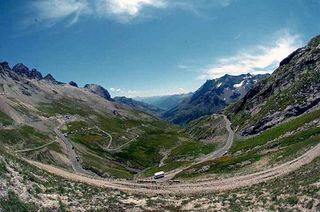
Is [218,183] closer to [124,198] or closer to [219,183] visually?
[219,183]

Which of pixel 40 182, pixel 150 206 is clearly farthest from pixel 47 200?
pixel 150 206

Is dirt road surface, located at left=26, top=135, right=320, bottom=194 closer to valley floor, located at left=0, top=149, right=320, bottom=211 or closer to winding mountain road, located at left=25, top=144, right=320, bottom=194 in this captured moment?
winding mountain road, located at left=25, top=144, right=320, bottom=194

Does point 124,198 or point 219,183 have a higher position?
point 124,198

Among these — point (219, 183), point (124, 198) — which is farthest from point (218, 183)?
point (124, 198)

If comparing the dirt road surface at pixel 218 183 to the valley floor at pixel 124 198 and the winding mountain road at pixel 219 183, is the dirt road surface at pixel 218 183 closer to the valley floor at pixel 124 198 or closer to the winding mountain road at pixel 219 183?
the winding mountain road at pixel 219 183

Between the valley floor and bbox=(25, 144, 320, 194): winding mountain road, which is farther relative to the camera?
bbox=(25, 144, 320, 194): winding mountain road

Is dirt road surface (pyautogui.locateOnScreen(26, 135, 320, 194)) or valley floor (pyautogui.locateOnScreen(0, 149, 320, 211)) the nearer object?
valley floor (pyautogui.locateOnScreen(0, 149, 320, 211))

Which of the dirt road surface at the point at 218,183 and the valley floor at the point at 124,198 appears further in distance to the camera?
the dirt road surface at the point at 218,183

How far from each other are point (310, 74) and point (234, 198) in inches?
6111

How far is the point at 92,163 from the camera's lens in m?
181

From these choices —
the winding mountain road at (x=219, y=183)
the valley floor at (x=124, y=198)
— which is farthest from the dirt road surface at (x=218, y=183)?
the valley floor at (x=124, y=198)

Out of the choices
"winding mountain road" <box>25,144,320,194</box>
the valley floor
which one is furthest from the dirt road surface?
the valley floor

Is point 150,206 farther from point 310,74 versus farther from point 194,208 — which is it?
point 310,74

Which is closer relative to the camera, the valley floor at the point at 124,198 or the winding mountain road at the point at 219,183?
the valley floor at the point at 124,198
